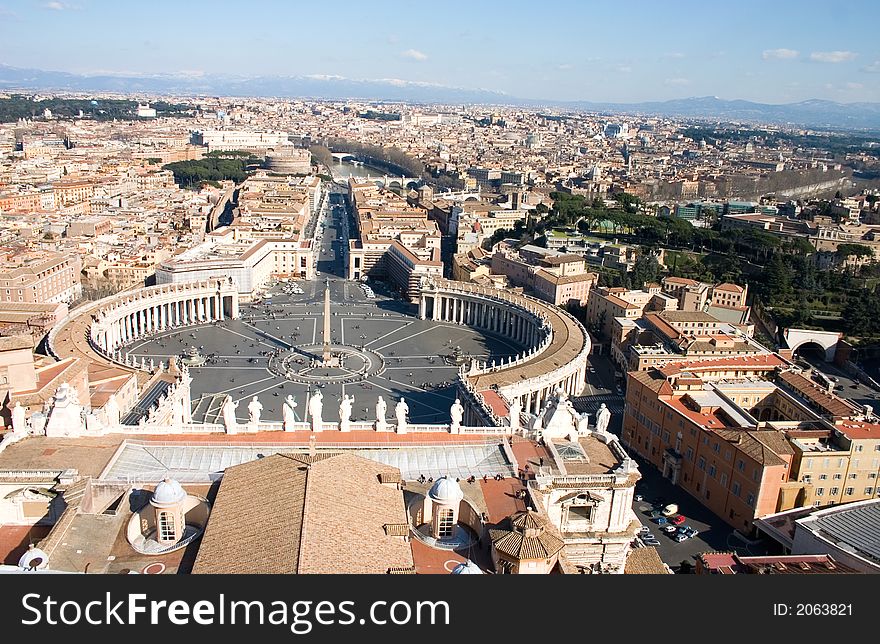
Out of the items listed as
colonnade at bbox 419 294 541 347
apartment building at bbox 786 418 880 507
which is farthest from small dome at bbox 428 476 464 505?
colonnade at bbox 419 294 541 347

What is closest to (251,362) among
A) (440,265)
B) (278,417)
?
(278,417)

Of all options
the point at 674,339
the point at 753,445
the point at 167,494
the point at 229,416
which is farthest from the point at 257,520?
the point at 674,339

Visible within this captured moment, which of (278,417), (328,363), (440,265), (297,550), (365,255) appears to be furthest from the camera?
(365,255)

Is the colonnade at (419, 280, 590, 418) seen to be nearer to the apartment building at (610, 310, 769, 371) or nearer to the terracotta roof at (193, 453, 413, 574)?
the apartment building at (610, 310, 769, 371)

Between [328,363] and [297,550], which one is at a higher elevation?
[297,550]

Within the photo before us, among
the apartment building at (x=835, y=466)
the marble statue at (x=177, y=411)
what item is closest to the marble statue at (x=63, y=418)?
the marble statue at (x=177, y=411)
